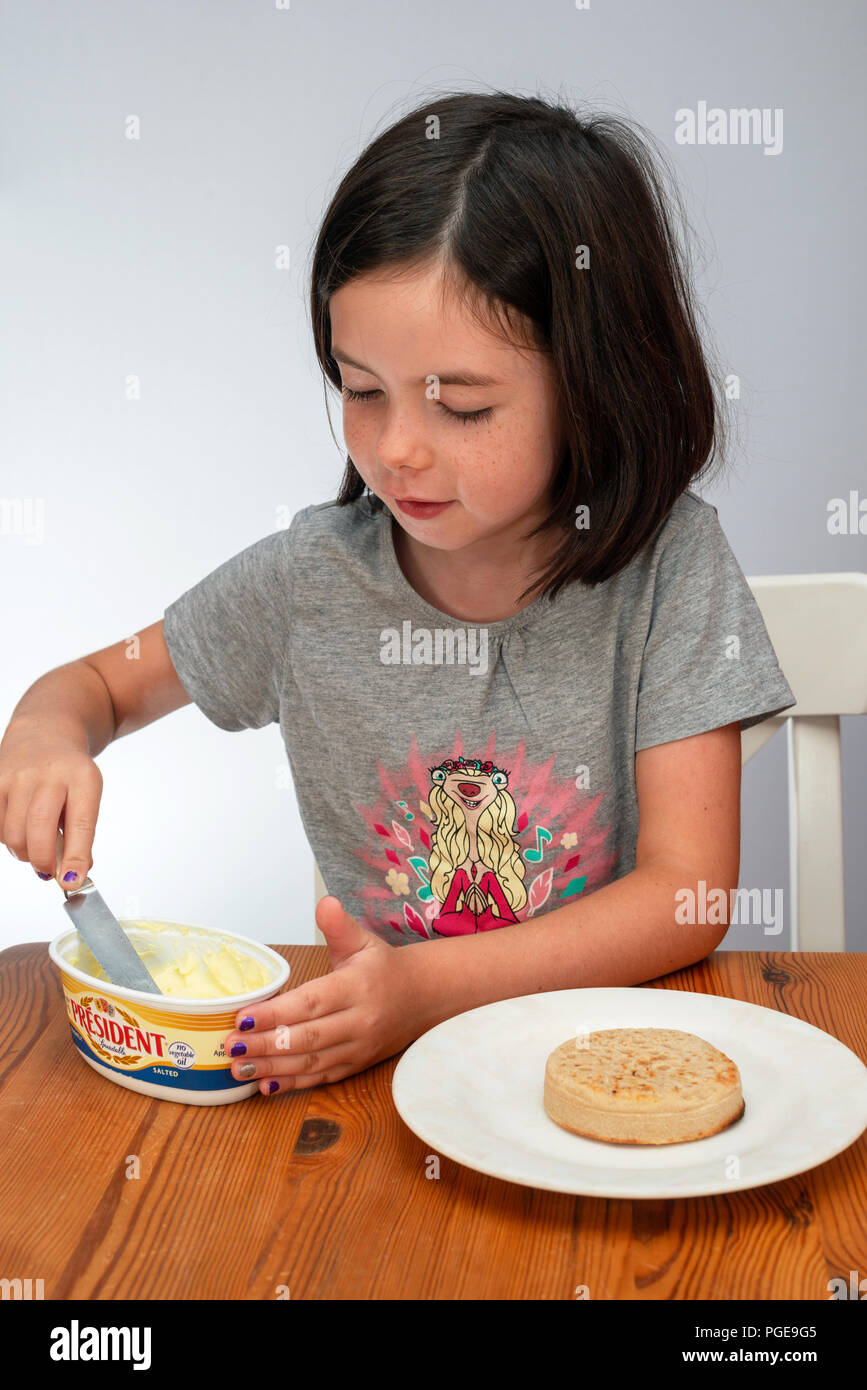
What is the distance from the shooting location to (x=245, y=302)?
2541mm

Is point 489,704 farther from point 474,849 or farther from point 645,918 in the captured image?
point 645,918

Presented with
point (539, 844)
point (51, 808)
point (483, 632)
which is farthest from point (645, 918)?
point (51, 808)

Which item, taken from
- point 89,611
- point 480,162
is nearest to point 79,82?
point 89,611

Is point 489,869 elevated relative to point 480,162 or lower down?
lower down

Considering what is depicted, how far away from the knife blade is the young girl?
3cm

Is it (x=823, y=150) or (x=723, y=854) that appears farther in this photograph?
(x=823, y=150)

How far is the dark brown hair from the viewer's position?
3.03 ft

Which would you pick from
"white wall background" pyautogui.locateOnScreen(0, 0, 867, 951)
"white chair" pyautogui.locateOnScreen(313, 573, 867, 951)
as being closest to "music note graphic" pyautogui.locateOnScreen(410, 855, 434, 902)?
"white chair" pyautogui.locateOnScreen(313, 573, 867, 951)

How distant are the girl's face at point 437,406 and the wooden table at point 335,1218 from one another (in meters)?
0.43

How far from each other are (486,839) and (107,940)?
1.39ft

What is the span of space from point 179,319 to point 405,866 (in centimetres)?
174

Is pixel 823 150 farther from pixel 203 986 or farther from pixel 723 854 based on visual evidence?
pixel 203 986

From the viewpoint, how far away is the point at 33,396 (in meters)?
2.61

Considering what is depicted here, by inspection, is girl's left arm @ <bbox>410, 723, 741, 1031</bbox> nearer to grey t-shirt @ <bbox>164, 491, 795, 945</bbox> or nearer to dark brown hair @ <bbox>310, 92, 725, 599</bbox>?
grey t-shirt @ <bbox>164, 491, 795, 945</bbox>
